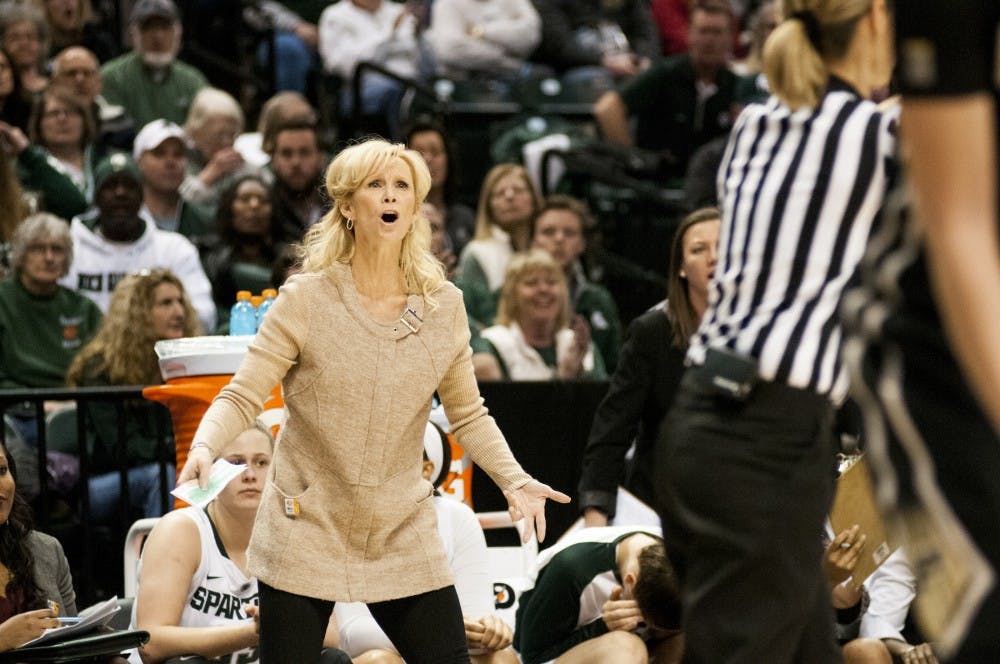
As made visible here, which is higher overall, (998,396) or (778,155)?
(778,155)

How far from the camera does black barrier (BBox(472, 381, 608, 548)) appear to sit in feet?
22.8

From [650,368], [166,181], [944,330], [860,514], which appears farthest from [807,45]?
[166,181]

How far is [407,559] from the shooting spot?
4203 millimetres

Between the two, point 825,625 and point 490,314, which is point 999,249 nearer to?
point 825,625

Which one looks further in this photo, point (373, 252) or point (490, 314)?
point (490, 314)

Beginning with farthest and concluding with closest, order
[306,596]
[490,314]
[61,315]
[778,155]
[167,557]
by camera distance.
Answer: [490,314], [61,315], [167,557], [306,596], [778,155]

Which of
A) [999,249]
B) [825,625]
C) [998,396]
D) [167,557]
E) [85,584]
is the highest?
[999,249]

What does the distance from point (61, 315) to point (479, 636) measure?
11.0 ft


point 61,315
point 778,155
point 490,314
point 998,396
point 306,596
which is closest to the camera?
point 998,396

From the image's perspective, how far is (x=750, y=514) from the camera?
2.96 meters

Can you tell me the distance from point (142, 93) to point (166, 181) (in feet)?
5.33

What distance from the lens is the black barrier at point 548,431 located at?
22.8 feet

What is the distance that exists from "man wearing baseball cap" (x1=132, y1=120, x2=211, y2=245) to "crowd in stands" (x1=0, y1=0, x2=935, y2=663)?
0.01 meters

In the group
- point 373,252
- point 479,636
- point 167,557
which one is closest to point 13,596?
point 167,557
